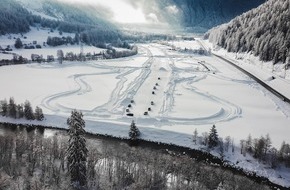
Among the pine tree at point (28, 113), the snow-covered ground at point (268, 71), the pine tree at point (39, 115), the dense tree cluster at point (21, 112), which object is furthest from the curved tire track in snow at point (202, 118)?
the pine tree at point (28, 113)

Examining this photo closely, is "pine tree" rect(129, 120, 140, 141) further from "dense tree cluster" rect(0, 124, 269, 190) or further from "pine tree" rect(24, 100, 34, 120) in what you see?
"pine tree" rect(24, 100, 34, 120)

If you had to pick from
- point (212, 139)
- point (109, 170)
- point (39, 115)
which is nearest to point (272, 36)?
point (212, 139)

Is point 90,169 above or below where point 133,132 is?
below

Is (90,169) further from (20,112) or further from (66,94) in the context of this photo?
(66,94)

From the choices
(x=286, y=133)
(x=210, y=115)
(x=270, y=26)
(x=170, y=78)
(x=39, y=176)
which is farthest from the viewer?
(x=270, y=26)

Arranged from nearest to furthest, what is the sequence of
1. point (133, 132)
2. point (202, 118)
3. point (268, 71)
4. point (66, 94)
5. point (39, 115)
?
point (133, 132)
point (39, 115)
point (202, 118)
point (66, 94)
point (268, 71)

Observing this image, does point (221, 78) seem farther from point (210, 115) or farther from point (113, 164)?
point (113, 164)

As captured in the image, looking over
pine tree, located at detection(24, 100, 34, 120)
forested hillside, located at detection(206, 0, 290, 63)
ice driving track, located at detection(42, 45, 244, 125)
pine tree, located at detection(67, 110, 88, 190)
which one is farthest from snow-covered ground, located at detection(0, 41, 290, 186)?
pine tree, located at detection(67, 110, 88, 190)

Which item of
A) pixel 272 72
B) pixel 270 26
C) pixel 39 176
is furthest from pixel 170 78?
pixel 39 176
